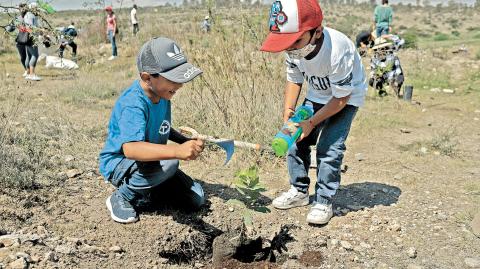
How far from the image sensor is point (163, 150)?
2145 millimetres

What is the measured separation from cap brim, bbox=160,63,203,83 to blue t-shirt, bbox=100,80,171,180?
0.72 ft

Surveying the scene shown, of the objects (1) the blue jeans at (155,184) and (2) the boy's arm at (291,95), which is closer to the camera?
(1) the blue jeans at (155,184)

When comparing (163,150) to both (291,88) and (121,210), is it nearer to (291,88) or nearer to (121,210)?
(121,210)

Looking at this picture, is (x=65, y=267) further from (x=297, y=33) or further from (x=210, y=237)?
(x=297, y=33)

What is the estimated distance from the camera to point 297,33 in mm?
2199

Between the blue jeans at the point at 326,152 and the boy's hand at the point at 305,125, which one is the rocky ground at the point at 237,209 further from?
the boy's hand at the point at 305,125

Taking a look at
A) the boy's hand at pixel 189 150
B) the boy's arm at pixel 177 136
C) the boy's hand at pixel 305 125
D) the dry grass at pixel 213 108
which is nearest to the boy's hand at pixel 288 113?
the boy's hand at pixel 305 125

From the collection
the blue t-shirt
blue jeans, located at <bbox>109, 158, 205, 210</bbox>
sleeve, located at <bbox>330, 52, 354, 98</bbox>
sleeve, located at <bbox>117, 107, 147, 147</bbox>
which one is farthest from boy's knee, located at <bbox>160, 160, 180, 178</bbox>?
sleeve, located at <bbox>330, 52, 354, 98</bbox>

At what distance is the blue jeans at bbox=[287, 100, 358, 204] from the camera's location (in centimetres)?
269

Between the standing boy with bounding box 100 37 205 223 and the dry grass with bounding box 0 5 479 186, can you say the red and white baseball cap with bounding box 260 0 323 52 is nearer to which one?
the standing boy with bounding box 100 37 205 223

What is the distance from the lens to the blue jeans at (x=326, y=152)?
8.82 ft

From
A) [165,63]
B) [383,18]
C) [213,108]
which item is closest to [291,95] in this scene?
[165,63]

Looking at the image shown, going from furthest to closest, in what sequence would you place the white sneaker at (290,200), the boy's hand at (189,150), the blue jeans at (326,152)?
the white sneaker at (290,200) < the blue jeans at (326,152) < the boy's hand at (189,150)

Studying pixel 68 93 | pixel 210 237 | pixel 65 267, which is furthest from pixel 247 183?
pixel 68 93
